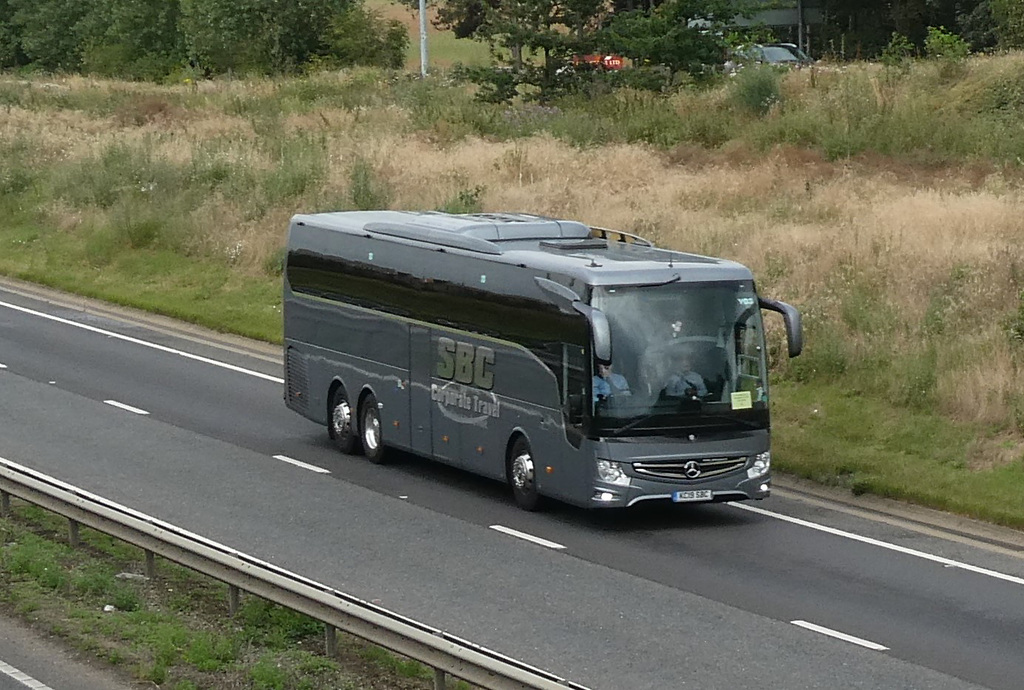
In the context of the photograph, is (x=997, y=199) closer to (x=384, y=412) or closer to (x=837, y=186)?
(x=837, y=186)

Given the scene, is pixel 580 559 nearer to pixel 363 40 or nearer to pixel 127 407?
pixel 127 407

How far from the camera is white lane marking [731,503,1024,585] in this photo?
16188mm

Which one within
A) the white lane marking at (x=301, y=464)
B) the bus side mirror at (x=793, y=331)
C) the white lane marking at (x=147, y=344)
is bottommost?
the white lane marking at (x=147, y=344)

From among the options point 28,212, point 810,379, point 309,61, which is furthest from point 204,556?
point 309,61

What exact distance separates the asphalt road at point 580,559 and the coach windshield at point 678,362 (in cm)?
118

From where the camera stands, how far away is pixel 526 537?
17.4 m

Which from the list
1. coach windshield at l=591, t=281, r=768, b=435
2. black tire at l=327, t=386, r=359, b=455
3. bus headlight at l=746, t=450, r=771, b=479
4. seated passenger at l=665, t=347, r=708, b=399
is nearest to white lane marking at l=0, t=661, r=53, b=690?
coach windshield at l=591, t=281, r=768, b=435

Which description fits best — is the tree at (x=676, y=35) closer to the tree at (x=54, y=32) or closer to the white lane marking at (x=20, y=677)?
the white lane marking at (x=20, y=677)

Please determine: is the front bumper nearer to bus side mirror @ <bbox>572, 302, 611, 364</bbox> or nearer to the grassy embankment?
bus side mirror @ <bbox>572, 302, 611, 364</bbox>

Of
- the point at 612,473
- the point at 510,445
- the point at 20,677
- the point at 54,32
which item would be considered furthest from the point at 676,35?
the point at 54,32

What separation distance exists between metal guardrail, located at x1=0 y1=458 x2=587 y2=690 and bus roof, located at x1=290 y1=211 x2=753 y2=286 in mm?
5740

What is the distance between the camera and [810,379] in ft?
77.7

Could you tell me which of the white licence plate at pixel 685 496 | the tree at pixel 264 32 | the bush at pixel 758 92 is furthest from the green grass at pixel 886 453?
the tree at pixel 264 32

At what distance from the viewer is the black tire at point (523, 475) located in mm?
18625
